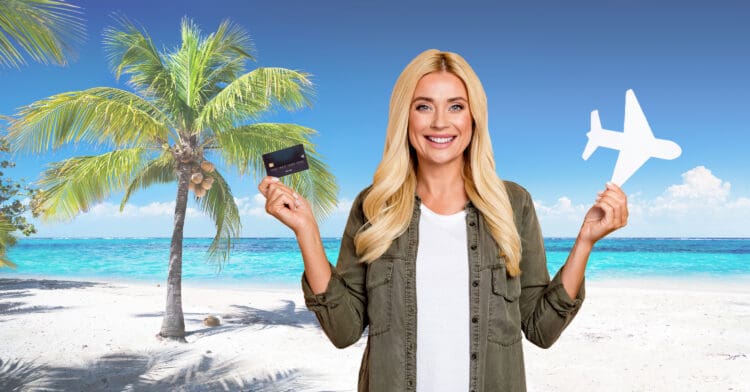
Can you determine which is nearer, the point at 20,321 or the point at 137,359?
the point at 137,359

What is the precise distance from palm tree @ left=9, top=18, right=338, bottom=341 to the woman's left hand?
6.95 metres

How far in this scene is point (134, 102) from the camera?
940 centimetres

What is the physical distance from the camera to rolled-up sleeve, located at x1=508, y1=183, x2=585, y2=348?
1.89 meters

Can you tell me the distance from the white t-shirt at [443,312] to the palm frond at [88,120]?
7501 millimetres

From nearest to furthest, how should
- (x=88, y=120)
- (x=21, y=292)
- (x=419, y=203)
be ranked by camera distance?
(x=419, y=203) < (x=88, y=120) < (x=21, y=292)

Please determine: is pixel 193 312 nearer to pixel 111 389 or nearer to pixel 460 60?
pixel 111 389

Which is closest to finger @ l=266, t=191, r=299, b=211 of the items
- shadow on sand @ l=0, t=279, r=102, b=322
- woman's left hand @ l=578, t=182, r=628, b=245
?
woman's left hand @ l=578, t=182, r=628, b=245

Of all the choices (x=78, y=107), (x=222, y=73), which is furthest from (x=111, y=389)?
(x=222, y=73)

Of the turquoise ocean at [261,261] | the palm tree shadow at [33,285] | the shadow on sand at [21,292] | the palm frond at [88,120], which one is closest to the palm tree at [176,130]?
the palm frond at [88,120]

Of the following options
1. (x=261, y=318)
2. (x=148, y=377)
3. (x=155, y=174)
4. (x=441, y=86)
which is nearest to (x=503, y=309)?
(x=441, y=86)

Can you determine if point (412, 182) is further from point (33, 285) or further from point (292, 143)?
point (33, 285)

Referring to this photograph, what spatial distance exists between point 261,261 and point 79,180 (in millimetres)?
27760

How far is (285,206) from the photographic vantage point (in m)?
1.77

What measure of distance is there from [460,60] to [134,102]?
8.66 m
